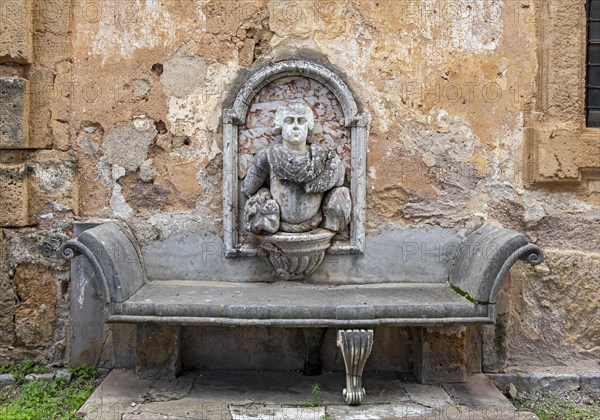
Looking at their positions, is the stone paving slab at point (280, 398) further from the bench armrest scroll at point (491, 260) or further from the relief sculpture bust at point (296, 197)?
the relief sculpture bust at point (296, 197)

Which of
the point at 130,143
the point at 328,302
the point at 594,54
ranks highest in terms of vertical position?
the point at 594,54

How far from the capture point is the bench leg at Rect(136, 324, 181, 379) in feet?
11.5

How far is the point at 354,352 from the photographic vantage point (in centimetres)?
306

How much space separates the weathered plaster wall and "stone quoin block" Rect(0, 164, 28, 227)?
0.03m

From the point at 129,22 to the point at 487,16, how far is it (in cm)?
243

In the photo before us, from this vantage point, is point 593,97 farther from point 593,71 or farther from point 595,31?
point 595,31

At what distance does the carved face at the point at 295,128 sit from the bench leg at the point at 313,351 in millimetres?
1237

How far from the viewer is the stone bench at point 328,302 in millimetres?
3062

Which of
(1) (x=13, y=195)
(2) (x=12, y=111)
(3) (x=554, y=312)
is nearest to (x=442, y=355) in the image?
(3) (x=554, y=312)

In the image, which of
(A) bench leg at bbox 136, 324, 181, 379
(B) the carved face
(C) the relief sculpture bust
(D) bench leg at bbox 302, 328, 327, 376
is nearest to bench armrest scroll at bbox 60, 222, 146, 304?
(A) bench leg at bbox 136, 324, 181, 379

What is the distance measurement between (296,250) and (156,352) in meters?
1.13

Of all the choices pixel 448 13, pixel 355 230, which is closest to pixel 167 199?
pixel 355 230

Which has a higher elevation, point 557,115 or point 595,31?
point 595,31

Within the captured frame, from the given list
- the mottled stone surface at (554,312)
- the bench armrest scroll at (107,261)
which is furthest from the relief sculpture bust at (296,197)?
the mottled stone surface at (554,312)
